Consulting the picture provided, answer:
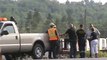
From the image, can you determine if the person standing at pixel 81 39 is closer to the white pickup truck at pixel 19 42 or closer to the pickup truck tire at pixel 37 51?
the white pickup truck at pixel 19 42

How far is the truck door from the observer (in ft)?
67.9

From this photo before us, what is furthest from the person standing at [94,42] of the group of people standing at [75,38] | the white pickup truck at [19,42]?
the white pickup truck at [19,42]

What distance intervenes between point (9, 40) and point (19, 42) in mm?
695

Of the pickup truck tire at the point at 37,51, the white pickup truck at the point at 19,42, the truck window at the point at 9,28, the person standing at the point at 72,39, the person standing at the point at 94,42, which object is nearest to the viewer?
the white pickup truck at the point at 19,42

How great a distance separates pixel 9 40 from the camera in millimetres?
21016

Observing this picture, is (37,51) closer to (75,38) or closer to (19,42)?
(19,42)

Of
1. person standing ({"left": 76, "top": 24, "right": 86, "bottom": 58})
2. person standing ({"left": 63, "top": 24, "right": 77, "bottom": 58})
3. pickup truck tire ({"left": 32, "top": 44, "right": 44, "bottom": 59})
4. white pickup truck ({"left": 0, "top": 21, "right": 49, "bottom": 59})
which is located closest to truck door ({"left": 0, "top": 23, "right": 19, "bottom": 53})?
white pickup truck ({"left": 0, "top": 21, "right": 49, "bottom": 59})

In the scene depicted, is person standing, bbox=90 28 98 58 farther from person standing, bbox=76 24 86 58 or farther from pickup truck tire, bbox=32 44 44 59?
pickup truck tire, bbox=32 44 44 59

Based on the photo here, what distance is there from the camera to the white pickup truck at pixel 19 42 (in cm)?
2083

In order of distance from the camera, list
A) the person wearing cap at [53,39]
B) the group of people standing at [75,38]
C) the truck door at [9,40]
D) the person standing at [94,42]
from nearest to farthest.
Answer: the truck door at [9,40], the person wearing cap at [53,39], the group of people standing at [75,38], the person standing at [94,42]

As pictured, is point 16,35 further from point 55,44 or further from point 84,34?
point 84,34

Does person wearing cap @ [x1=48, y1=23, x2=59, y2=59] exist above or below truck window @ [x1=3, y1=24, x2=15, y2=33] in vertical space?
below

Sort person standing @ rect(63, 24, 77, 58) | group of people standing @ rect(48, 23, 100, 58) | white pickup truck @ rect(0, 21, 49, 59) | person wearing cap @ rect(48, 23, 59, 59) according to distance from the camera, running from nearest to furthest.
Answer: white pickup truck @ rect(0, 21, 49, 59) < person wearing cap @ rect(48, 23, 59, 59) < group of people standing @ rect(48, 23, 100, 58) < person standing @ rect(63, 24, 77, 58)

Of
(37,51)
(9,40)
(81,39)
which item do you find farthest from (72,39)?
(9,40)
